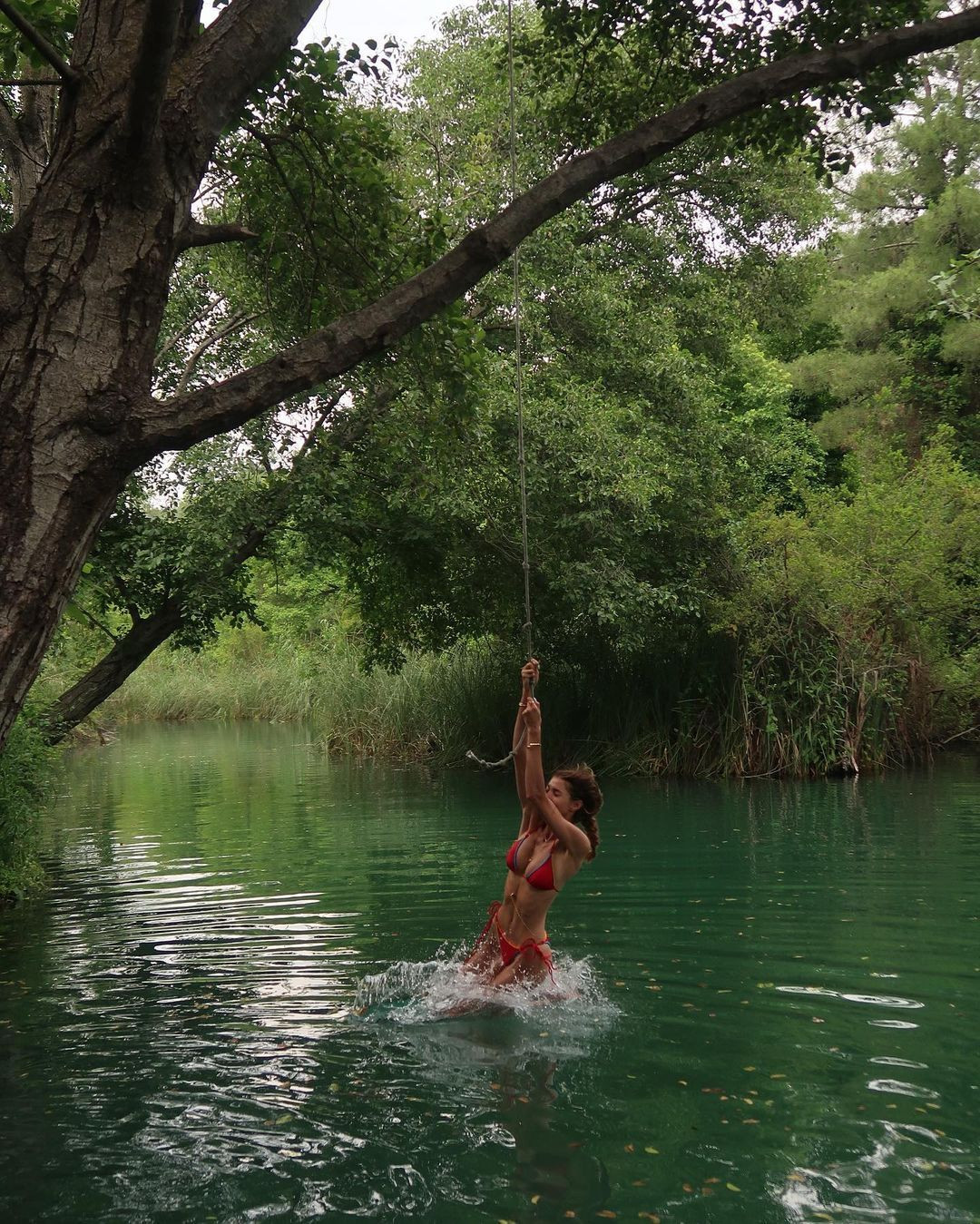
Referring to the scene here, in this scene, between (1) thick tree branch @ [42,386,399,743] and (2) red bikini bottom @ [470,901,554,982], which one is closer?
(2) red bikini bottom @ [470,901,554,982]

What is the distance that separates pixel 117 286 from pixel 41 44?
74cm

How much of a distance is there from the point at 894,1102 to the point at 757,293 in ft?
61.2

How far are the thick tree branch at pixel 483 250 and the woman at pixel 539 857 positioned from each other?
2.66m

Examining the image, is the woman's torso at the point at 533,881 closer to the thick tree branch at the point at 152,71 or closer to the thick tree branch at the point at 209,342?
the thick tree branch at the point at 152,71

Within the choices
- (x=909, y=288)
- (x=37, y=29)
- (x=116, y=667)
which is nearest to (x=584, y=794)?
(x=37, y=29)

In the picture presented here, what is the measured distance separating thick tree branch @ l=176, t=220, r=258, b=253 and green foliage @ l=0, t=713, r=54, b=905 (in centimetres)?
701

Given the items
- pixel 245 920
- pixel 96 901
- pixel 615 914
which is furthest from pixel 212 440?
pixel 615 914

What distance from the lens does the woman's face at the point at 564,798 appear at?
6879 mm

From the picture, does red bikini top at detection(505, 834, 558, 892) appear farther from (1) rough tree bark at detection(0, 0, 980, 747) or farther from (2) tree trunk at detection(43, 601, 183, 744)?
(2) tree trunk at detection(43, 601, 183, 744)

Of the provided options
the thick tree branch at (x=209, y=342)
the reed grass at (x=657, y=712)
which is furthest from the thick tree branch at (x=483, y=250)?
the reed grass at (x=657, y=712)

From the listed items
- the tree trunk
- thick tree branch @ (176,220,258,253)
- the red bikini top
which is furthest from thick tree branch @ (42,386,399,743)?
thick tree branch @ (176,220,258,253)

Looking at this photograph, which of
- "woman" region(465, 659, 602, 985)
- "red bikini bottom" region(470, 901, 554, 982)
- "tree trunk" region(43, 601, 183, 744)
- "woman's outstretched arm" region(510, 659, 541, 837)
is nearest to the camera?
"woman's outstretched arm" region(510, 659, 541, 837)

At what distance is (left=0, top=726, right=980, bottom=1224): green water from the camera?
15.1ft

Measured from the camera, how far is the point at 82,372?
3965mm
